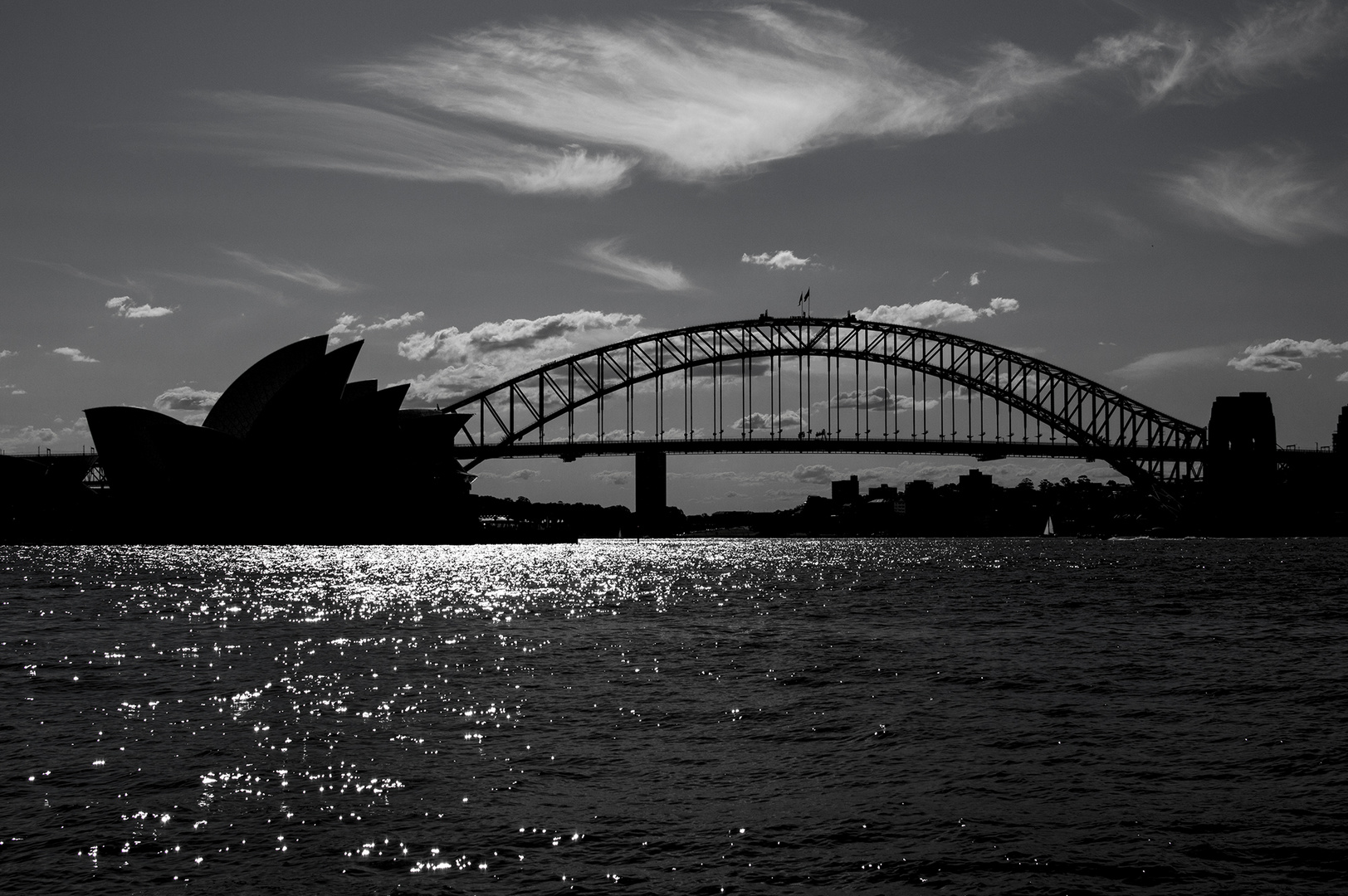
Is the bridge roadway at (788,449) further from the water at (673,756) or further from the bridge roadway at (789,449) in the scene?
the water at (673,756)

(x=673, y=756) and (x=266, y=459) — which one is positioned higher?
(x=266, y=459)

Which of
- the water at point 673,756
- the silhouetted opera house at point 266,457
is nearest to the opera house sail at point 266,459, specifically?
the silhouetted opera house at point 266,457

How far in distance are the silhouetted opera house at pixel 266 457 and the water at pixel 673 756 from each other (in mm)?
63639

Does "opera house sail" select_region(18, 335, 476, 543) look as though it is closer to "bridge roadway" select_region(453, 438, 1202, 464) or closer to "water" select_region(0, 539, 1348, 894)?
"bridge roadway" select_region(453, 438, 1202, 464)

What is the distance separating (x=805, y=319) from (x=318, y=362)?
39898 mm

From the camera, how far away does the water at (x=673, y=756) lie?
9.55 metres

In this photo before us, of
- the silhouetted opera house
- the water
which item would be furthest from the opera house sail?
the water

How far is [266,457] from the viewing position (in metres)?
94.2

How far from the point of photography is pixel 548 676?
65.1 ft

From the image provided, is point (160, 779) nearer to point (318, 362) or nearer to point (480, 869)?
point (480, 869)

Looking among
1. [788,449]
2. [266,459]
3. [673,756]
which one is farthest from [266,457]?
[673,756]

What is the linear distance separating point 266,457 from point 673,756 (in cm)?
8608

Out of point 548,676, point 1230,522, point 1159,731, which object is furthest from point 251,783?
point 1230,522

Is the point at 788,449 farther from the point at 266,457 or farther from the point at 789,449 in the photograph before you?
the point at 266,457
